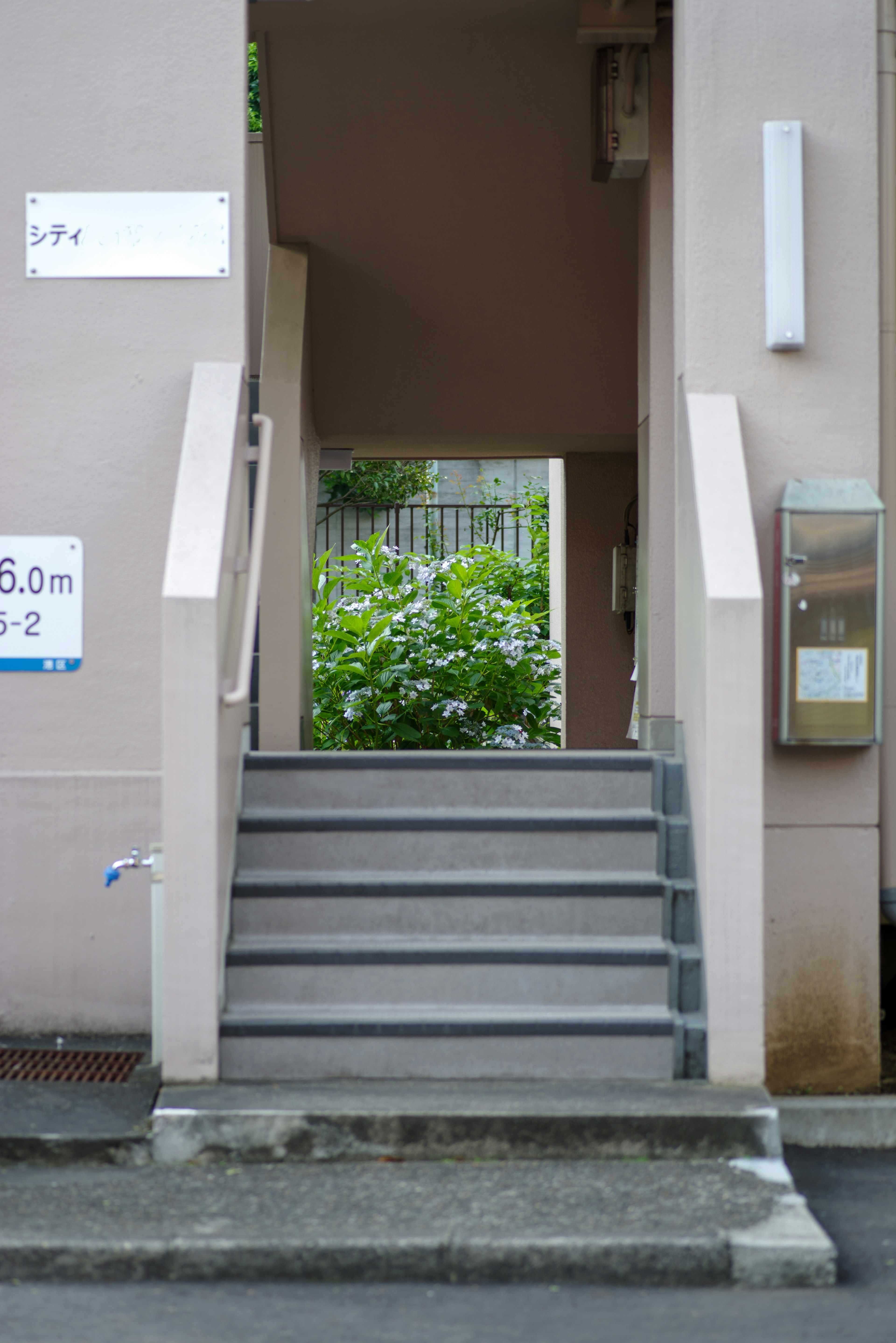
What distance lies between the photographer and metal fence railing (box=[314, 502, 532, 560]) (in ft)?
37.1

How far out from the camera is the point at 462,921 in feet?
13.2

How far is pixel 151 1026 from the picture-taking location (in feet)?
13.5

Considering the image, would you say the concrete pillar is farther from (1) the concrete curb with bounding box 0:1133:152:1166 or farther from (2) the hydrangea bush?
(1) the concrete curb with bounding box 0:1133:152:1166

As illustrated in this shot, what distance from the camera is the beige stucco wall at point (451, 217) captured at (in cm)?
576

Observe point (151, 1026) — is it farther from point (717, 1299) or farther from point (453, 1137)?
point (717, 1299)

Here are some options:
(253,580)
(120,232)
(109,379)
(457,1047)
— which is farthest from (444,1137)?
(120,232)

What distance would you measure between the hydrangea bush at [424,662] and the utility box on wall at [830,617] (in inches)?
106

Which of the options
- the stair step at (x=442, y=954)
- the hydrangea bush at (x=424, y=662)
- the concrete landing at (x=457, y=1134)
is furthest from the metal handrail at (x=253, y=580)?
the hydrangea bush at (x=424, y=662)

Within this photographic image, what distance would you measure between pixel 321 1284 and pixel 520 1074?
100 cm

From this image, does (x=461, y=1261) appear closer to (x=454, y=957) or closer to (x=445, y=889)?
(x=454, y=957)

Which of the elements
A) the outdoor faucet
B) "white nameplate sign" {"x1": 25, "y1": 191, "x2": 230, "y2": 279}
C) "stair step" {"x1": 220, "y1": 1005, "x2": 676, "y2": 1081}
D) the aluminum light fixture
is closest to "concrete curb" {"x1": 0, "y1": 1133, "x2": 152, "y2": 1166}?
"stair step" {"x1": 220, "y1": 1005, "x2": 676, "y2": 1081}

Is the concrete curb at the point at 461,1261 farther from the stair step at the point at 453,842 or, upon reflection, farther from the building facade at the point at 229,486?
the stair step at the point at 453,842

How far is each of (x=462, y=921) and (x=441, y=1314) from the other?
139cm

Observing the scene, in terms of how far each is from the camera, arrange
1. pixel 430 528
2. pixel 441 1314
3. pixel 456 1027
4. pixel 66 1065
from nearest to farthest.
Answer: pixel 441 1314 < pixel 456 1027 < pixel 66 1065 < pixel 430 528
